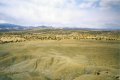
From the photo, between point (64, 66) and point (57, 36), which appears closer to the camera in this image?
point (64, 66)

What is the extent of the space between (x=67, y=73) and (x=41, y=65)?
11.5ft

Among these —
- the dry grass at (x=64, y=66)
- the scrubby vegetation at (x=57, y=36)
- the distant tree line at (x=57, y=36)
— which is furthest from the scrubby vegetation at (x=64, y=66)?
the scrubby vegetation at (x=57, y=36)

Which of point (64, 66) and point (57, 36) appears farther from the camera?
point (57, 36)

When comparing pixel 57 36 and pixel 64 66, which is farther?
pixel 57 36

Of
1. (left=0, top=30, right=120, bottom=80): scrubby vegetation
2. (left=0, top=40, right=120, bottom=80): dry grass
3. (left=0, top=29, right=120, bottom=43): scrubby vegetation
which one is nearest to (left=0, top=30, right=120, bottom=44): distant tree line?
(left=0, top=29, right=120, bottom=43): scrubby vegetation

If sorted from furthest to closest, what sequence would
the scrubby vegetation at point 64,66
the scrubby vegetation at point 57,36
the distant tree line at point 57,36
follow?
the scrubby vegetation at point 57,36, the distant tree line at point 57,36, the scrubby vegetation at point 64,66

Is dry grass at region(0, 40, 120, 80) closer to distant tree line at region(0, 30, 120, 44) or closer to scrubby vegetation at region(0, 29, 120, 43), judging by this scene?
distant tree line at region(0, 30, 120, 44)

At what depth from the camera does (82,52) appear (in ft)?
82.3

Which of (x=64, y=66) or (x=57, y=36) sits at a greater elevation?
(x=57, y=36)

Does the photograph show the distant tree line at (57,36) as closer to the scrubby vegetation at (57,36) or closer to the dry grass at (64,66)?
the scrubby vegetation at (57,36)

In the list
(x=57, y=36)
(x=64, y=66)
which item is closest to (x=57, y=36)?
(x=57, y=36)

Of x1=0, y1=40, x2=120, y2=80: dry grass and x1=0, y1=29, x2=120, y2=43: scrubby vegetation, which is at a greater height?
x1=0, y1=29, x2=120, y2=43: scrubby vegetation

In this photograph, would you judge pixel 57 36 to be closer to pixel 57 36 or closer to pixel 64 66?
pixel 57 36

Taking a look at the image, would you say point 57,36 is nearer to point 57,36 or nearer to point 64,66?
point 57,36
